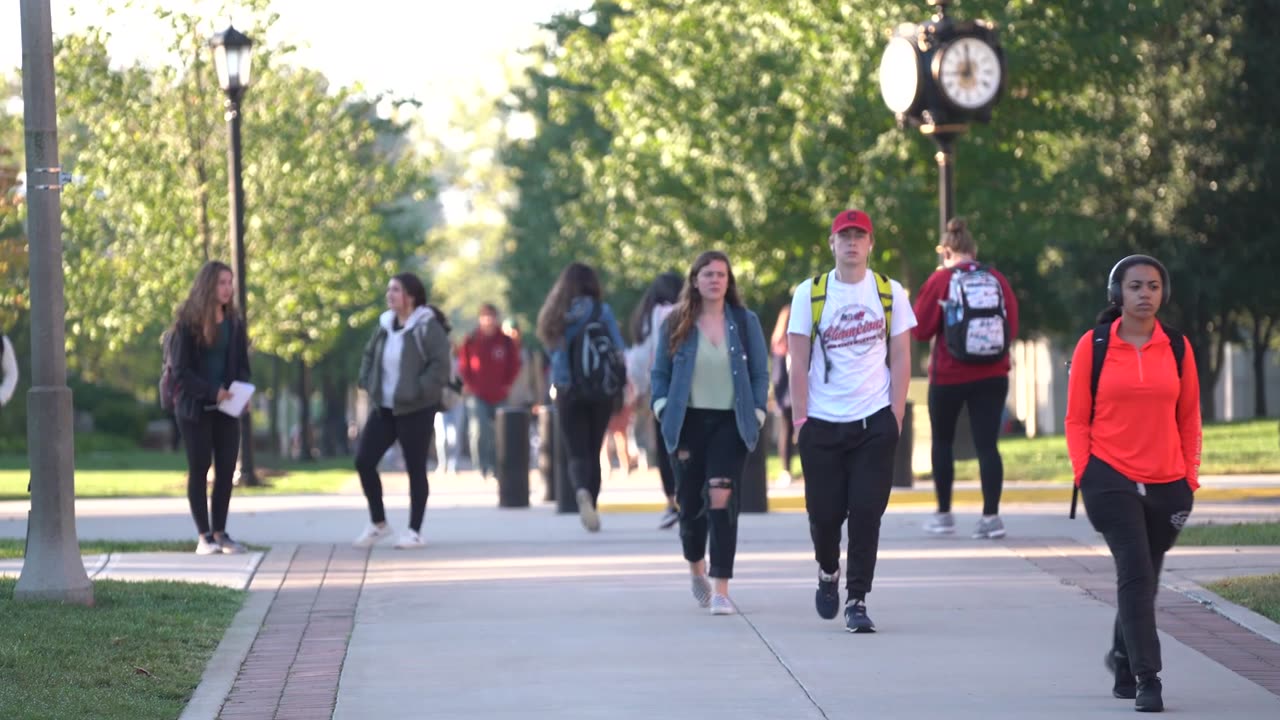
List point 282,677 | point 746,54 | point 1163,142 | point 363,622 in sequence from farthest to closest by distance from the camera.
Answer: point 1163,142
point 746,54
point 363,622
point 282,677

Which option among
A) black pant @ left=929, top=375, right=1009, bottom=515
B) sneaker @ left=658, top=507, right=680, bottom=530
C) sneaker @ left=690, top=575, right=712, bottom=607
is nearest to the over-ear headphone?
sneaker @ left=690, top=575, right=712, bottom=607

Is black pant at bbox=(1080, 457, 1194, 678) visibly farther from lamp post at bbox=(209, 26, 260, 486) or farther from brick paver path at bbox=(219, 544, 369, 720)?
lamp post at bbox=(209, 26, 260, 486)

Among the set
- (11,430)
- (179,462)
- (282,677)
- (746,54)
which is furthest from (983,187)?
(282,677)

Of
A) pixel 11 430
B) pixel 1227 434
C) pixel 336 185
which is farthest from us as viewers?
pixel 11 430

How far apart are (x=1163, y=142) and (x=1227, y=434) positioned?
10841mm

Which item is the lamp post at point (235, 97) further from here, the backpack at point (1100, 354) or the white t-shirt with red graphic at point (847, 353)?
the backpack at point (1100, 354)

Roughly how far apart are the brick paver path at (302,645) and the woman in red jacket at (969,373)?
11.7 ft

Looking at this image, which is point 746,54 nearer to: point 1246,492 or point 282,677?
point 1246,492

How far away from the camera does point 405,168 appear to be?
29.6 m

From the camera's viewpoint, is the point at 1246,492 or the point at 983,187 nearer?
the point at 1246,492

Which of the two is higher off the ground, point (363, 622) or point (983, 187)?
point (983, 187)

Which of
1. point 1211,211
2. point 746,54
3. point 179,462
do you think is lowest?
point 179,462

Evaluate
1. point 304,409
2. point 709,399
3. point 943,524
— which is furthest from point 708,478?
point 304,409

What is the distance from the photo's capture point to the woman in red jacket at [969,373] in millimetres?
12844
